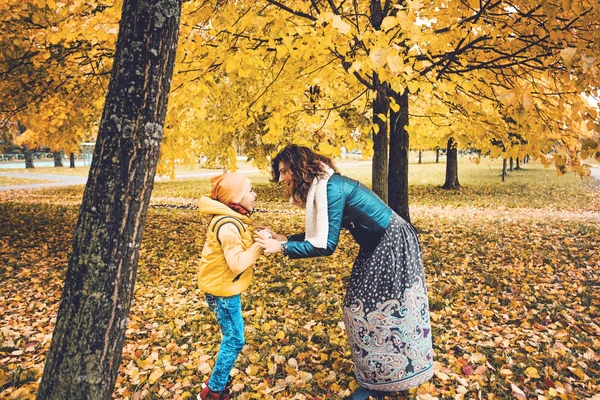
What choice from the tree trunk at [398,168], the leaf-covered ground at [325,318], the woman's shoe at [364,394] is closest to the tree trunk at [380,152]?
the tree trunk at [398,168]

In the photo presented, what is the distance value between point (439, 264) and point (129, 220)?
5386 mm

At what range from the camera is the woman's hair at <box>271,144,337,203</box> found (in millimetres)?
2508

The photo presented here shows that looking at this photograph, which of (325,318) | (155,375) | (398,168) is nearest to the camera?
(155,375)

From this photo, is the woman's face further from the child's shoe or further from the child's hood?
the child's shoe

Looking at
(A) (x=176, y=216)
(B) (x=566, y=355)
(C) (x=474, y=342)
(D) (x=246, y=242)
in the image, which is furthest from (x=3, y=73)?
(B) (x=566, y=355)

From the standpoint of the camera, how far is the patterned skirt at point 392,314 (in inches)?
101

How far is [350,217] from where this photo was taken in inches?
102

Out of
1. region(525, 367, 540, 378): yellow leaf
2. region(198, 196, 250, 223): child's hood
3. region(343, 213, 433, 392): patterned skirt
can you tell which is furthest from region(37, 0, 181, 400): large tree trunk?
region(525, 367, 540, 378): yellow leaf

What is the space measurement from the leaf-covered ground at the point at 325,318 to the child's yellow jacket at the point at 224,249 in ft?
3.60

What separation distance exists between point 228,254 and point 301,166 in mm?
759


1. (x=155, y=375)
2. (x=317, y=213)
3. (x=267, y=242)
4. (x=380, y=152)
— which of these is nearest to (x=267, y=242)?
(x=267, y=242)

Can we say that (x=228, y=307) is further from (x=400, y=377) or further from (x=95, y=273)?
(x=400, y=377)

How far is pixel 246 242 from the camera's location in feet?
8.64

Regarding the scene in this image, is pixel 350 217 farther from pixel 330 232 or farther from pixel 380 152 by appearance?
pixel 380 152
